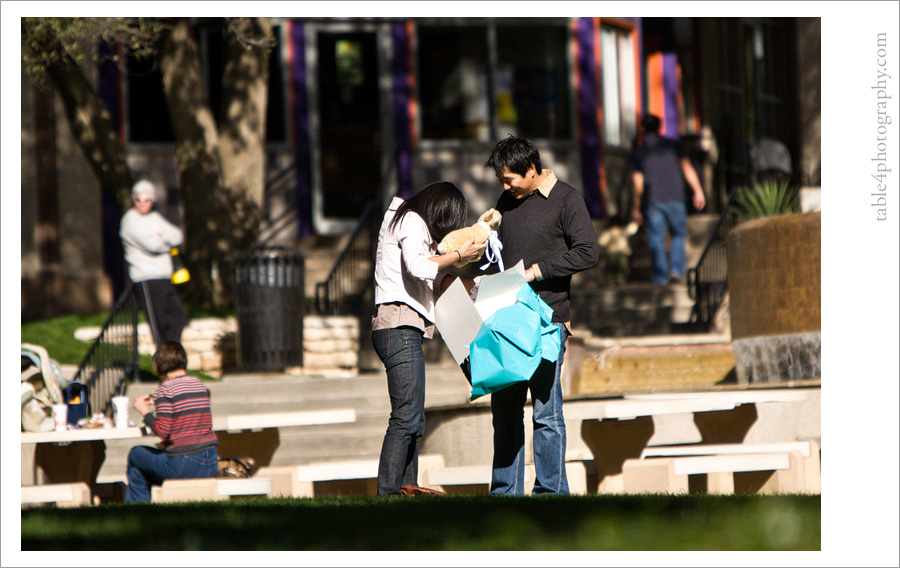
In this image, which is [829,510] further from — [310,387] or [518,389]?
[310,387]

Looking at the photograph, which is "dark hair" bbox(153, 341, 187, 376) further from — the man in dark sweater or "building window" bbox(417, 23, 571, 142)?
"building window" bbox(417, 23, 571, 142)

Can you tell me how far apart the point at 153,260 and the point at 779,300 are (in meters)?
5.38

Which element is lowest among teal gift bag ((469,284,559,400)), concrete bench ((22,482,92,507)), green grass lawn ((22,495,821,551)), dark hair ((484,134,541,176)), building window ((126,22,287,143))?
concrete bench ((22,482,92,507))

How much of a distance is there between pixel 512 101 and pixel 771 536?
43.2ft

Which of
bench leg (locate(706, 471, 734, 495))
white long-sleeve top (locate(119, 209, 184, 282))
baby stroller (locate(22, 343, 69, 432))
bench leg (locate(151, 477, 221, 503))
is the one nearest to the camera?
bench leg (locate(151, 477, 221, 503))

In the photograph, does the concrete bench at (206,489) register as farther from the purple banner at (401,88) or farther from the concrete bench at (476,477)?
the purple banner at (401,88)

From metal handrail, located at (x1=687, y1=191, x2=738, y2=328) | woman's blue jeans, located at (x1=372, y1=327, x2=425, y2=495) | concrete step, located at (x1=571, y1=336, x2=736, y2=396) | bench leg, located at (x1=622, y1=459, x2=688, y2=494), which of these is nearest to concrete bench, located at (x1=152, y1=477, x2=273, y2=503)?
woman's blue jeans, located at (x1=372, y1=327, x2=425, y2=495)

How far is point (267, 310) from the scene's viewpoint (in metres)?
11.5

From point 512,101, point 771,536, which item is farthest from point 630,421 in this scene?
point 512,101

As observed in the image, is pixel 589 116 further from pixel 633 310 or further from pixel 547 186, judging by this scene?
pixel 547 186

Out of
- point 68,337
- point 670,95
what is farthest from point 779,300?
point 670,95

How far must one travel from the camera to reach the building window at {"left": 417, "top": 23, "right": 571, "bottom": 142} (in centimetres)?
1678

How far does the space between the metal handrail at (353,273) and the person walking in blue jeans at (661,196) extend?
10.6ft
